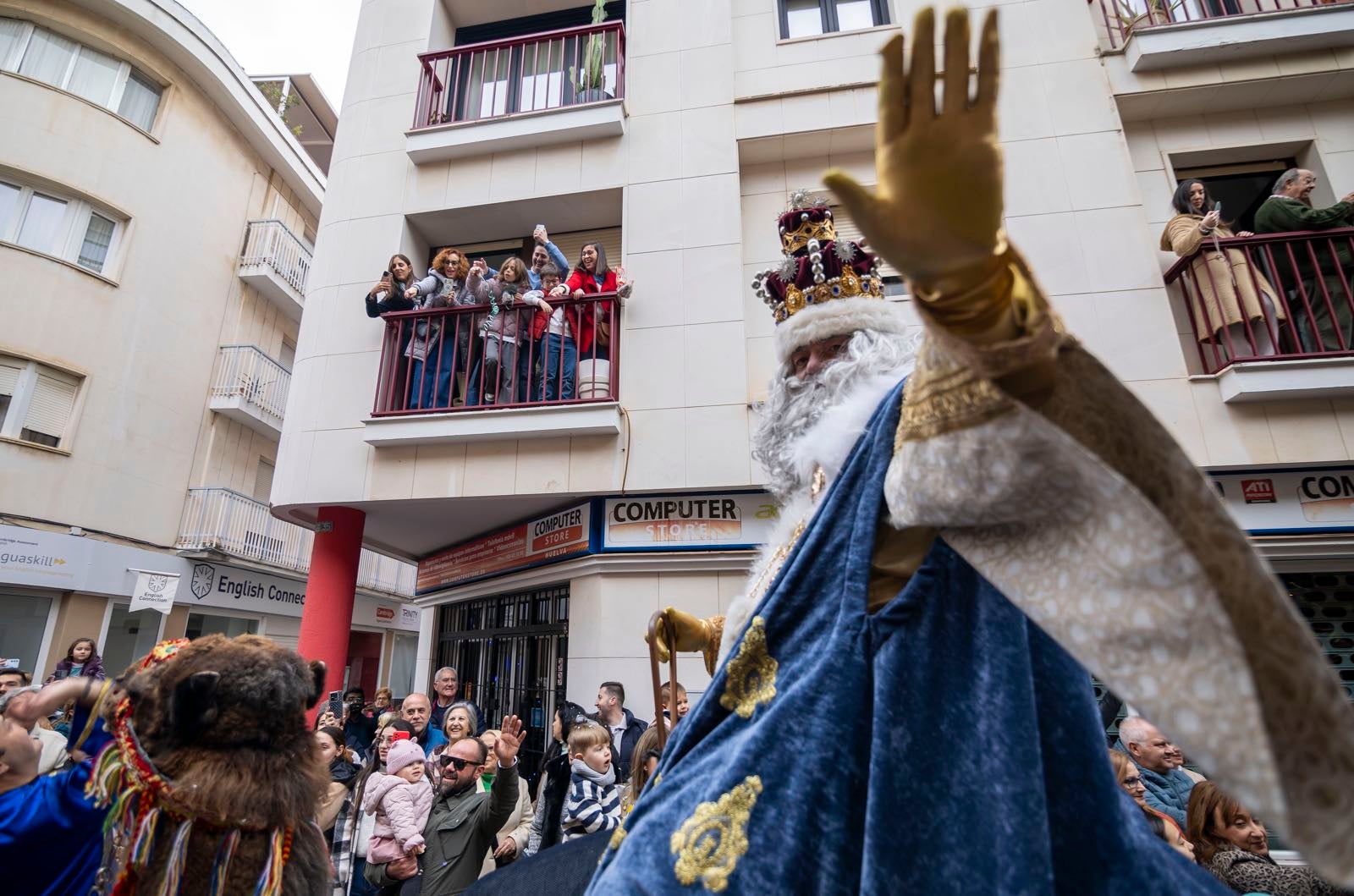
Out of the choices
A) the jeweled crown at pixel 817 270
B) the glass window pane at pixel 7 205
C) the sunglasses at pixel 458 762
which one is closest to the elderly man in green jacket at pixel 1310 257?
the jeweled crown at pixel 817 270

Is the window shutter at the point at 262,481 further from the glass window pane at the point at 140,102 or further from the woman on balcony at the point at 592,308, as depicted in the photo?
the woman on balcony at the point at 592,308

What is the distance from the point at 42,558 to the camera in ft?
29.9

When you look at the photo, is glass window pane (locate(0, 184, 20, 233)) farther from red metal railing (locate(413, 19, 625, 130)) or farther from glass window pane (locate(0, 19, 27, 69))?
red metal railing (locate(413, 19, 625, 130))

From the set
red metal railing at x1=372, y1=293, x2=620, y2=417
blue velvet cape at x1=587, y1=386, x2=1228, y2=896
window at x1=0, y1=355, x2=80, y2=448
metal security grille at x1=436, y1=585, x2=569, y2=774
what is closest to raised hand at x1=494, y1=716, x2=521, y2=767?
blue velvet cape at x1=587, y1=386, x2=1228, y2=896

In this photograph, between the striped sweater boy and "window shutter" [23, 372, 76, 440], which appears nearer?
the striped sweater boy

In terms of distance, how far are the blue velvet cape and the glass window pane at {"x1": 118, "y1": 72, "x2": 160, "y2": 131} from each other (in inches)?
587

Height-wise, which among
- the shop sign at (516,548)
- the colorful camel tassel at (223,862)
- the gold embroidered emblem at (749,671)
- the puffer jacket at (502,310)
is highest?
the puffer jacket at (502,310)

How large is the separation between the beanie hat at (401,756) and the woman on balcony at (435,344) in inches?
138

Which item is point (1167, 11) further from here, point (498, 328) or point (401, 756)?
point (401, 756)

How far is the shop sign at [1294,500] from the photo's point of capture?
5.23m

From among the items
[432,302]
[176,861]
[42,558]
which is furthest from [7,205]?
[176,861]

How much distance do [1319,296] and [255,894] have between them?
26.8ft

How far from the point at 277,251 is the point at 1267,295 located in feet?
51.1

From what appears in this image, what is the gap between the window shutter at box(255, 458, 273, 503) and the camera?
1330 centimetres
